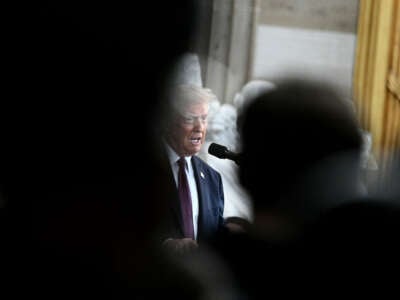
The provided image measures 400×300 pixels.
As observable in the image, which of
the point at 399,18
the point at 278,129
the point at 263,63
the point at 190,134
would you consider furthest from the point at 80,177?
the point at 399,18

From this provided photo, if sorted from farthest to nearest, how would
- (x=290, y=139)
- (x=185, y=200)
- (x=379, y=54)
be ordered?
(x=379, y=54) → (x=185, y=200) → (x=290, y=139)

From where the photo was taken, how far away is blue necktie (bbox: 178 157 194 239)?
82 cm

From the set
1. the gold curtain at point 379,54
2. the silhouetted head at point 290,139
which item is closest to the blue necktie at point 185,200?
the silhouetted head at point 290,139

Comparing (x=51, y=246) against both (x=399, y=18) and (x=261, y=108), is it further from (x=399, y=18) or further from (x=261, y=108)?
(x=399, y=18)

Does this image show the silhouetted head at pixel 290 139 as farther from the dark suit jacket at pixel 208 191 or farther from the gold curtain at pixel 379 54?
the gold curtain at pixel 379 54

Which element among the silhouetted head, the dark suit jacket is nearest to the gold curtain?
the dark suit jacket

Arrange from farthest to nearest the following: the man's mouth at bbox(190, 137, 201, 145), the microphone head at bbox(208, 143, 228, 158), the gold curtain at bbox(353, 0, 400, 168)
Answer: the gold curtain at bbox(353, 0, 400, 168), the man's mouth at bbox(190, 137, 201, 145), the microphone head at bbox(208, 143, 228, 158)

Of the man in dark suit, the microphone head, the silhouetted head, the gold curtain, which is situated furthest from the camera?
the gold curtain

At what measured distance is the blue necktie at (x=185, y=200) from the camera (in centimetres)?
82

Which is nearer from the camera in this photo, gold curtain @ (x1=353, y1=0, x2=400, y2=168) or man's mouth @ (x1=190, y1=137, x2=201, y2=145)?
man's mouth @ (x1=190, y1=137, x2=201, y2=145)

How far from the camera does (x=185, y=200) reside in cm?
91

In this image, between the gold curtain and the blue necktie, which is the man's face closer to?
the blue necktie

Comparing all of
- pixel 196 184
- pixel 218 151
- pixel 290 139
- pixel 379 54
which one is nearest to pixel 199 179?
pixel 196 184

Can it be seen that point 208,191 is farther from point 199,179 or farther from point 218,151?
point 218,151
